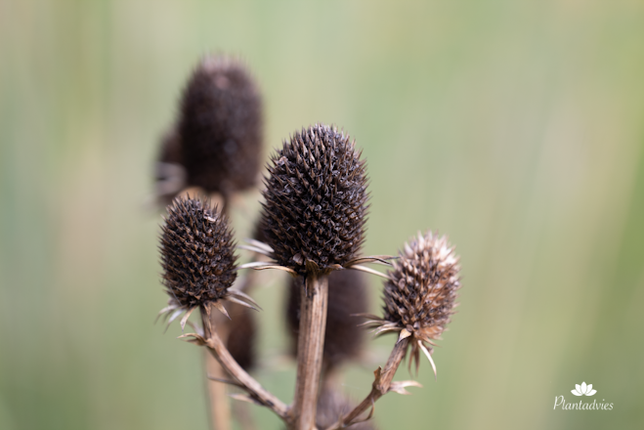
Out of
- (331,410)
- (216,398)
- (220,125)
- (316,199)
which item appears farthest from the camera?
(220,125)

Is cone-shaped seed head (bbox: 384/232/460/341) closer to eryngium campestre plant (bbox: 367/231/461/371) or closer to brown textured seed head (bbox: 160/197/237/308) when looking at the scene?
eryngium campestre plant (bbox: 367/231/461/371)

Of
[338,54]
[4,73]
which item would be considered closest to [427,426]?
[338,54]

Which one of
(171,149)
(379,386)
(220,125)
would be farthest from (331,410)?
(171,149)

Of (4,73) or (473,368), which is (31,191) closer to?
(4,73)

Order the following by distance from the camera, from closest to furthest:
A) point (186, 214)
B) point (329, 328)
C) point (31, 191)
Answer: point (186, 214), point (329, 328), point (31, 191)

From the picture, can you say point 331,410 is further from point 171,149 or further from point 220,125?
point 171,149

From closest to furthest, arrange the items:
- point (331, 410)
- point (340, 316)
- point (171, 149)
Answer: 1. point (331, 410)
2. point (340, 316)
3. point (171, 149)
